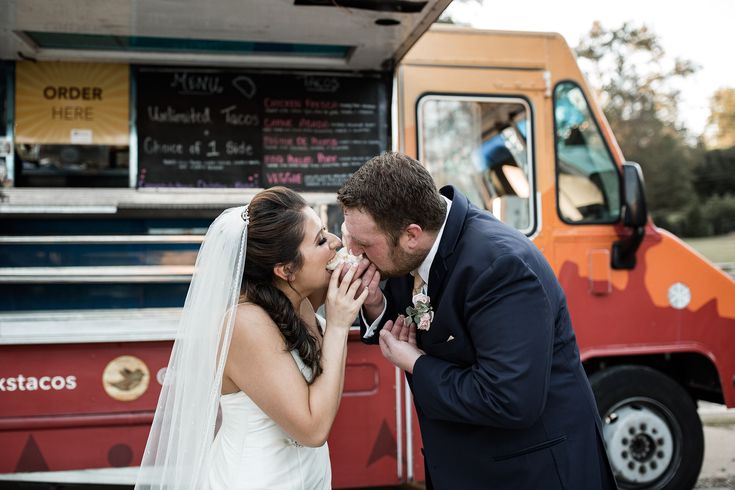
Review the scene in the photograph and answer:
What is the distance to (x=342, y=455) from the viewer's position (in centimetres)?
381

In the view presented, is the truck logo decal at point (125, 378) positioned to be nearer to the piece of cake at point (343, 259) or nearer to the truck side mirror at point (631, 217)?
the piece of cake at point (343, 259)

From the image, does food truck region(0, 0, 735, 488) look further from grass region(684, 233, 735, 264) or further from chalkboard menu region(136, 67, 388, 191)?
grass region(684, 233, 735, 264)

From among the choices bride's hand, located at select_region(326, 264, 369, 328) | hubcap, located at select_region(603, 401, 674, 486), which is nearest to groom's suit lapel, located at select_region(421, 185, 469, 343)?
bride's hand, located at select_region(326, 264, 369, 328)

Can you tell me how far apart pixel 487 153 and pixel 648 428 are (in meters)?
2.14

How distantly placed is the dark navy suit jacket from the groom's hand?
44 mm

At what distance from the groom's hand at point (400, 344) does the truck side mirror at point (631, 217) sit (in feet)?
7.84

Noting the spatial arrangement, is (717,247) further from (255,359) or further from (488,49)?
(255,359)

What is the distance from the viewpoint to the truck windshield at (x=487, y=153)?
4172 millimetres

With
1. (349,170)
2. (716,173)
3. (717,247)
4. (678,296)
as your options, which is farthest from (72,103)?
(716,173)

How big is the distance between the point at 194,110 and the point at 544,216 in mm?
2493

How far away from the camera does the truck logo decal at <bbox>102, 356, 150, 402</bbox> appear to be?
3621 millimetres

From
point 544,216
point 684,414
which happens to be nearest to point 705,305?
point 684,414

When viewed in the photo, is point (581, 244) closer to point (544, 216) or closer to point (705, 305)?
point (544, 216)

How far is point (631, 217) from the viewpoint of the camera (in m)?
4.07
